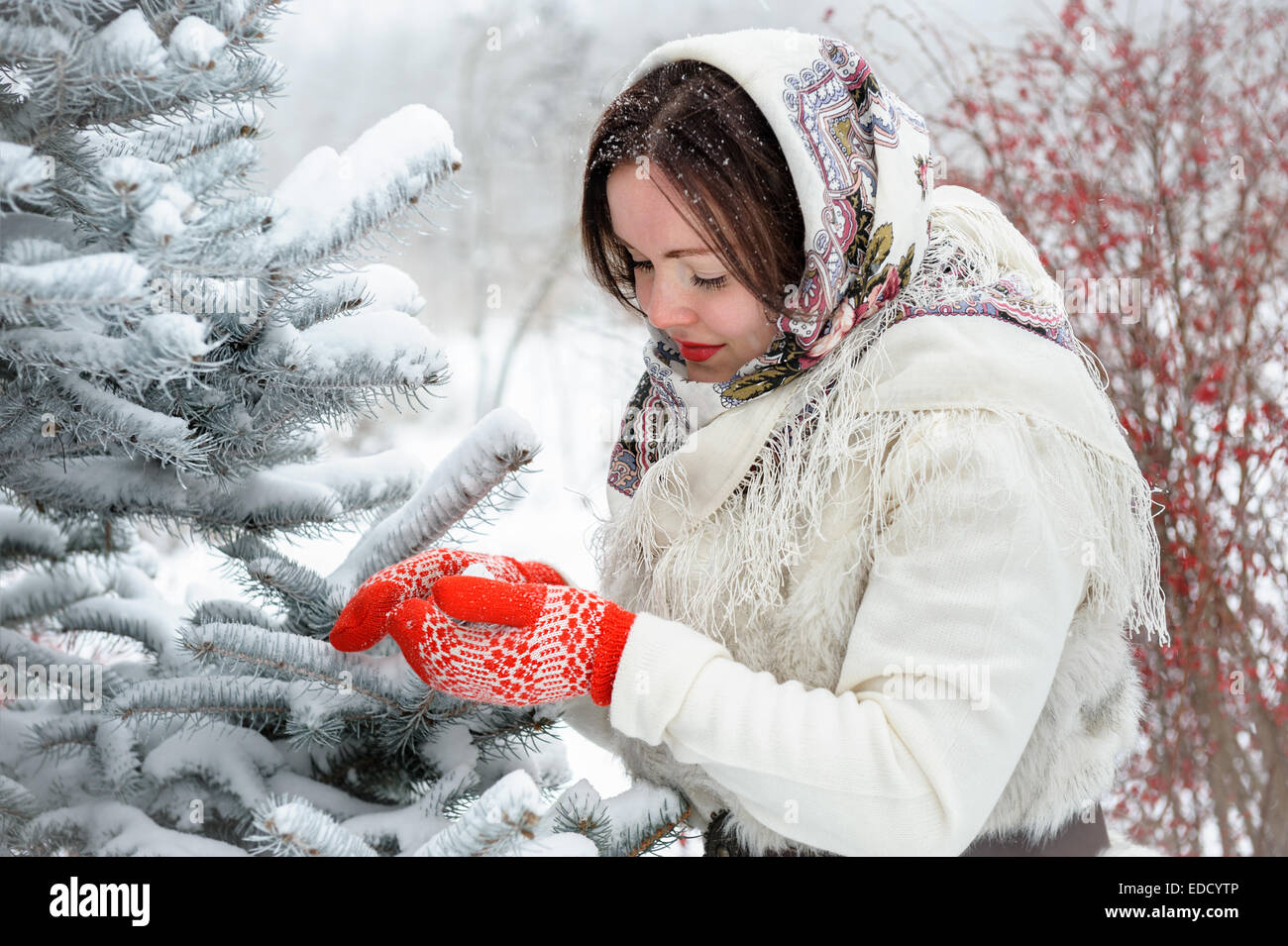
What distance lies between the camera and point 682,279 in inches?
43.0

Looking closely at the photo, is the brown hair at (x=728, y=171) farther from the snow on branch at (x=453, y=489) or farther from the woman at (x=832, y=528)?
the snow on branch at (x=453, y=489)

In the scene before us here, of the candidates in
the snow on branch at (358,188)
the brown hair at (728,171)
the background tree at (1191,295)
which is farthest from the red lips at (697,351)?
the background tree at (1191,295)

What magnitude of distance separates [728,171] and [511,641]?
54 centimetres

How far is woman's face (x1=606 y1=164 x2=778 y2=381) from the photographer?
1.05m

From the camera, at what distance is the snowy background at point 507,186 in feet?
12.0

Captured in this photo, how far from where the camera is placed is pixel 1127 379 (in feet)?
8.11

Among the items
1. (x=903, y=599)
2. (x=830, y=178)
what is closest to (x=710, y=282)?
(x=830, y=178)

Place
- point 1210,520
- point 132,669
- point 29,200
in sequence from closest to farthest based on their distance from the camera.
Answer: point 29,200 < point 132,669 < point 1210,520

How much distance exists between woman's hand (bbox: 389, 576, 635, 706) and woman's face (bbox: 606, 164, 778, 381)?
350 mm

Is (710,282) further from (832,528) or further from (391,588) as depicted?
(391,588)
